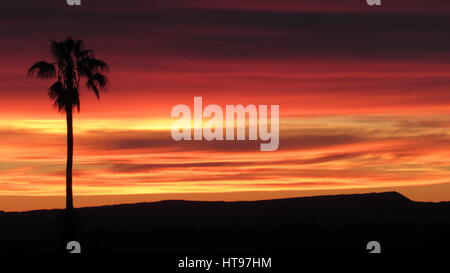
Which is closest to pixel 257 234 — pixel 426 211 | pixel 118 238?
pixel 118 238

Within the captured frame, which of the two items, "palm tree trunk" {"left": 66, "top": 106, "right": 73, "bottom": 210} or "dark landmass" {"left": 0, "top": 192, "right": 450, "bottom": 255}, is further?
"dark landmass" {"left": 0, "top": 192, "right": 450, "bottom": 255}

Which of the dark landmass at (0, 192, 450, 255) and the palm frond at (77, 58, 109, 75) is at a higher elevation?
the palm frond at (77, 58, 109, 75)

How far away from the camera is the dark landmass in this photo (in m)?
62.7

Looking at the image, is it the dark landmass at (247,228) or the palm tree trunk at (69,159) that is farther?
the dark landmass at (247,228)

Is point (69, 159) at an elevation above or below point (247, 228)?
above

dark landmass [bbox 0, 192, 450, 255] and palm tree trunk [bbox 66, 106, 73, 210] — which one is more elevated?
palm tree trunk [bbox 66, 106, 73, 210]

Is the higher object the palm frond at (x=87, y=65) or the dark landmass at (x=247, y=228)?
the palm frond at (x=87, y=65)

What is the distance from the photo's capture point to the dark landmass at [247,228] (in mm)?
62659

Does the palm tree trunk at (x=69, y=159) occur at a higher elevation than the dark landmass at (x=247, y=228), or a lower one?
higher

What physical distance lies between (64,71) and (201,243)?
16.2 m

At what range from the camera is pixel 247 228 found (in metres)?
72.9

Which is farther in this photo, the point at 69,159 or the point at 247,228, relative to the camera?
the point at 247,228
